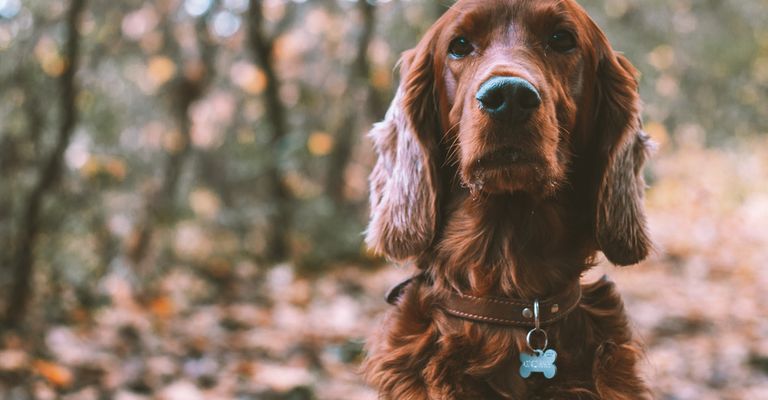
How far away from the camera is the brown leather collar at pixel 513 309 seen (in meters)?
2.17

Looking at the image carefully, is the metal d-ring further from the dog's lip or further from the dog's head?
the dog's lip

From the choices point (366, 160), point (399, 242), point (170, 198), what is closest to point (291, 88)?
point (366, 160)

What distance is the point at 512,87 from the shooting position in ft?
6.36

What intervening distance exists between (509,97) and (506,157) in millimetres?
180

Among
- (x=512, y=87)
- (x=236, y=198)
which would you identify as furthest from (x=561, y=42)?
(x=236, y=198)

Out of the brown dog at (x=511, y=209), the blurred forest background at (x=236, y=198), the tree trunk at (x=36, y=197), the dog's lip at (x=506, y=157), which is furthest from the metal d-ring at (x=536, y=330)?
the tree trunk at (x=36, y=197)

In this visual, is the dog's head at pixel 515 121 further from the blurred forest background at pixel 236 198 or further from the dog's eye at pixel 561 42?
the blurred forest background at pixel 236 198

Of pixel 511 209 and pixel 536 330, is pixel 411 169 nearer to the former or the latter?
pixel 511 209

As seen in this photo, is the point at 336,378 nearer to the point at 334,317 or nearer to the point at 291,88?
the point at 334,317

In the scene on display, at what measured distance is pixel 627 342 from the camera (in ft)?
7.44

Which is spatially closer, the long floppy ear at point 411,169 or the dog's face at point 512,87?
the dog's face at point 512,87

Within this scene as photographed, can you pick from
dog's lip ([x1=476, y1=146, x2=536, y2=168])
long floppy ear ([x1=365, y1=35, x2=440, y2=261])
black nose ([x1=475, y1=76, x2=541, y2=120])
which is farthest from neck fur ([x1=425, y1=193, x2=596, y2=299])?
black nose ([x1=475, y1=76, x2=541, y2=120])

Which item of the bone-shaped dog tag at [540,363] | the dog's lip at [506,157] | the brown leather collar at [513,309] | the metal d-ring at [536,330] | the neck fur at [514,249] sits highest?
the dog's lip at [506,157]

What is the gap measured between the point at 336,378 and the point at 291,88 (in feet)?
13.1
